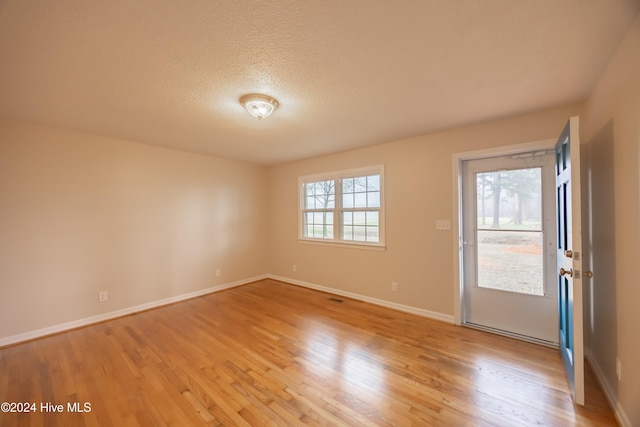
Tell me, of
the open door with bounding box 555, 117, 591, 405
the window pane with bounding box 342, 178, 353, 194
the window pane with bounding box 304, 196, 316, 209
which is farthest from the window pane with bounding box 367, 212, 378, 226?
the open door with bounding box 555, 117, 591, 405

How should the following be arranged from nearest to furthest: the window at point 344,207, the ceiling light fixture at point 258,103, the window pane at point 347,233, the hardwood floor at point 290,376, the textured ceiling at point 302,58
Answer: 1. the textured ceiling at point 302,58
2. the hardwood floor at point 290,376
3. the ceiling light fixture at point 258,103
4. the window at point 344,207
5. the window pane at point 347,233

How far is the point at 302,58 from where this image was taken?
172 centimetres

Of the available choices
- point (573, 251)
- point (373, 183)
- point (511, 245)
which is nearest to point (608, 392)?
point (573, 251)

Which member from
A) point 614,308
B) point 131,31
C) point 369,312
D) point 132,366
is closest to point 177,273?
point 132,366

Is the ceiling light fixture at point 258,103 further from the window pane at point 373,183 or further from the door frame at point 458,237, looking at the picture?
the door frame at point 458,237

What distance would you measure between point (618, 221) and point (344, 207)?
122 inches

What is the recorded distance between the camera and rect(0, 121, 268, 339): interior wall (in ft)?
9.07

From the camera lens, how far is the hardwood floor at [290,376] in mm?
1676

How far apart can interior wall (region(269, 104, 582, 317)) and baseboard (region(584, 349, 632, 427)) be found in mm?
1177

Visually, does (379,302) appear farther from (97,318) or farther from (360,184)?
(97,318)

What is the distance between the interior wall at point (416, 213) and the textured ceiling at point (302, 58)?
0.83 ft

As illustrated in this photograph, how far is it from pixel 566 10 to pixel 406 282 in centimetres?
298

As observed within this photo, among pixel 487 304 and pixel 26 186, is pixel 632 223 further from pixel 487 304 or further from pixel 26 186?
pixel 26 186

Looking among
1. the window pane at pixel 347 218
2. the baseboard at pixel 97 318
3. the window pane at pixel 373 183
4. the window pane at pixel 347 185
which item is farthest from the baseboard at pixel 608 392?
the baseboard at pixel 97 318
